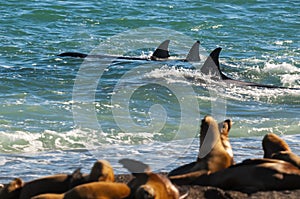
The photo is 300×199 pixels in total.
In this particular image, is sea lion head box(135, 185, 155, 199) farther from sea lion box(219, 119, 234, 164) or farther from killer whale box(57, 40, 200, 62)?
killer whale box(57, 40, 200, 62)

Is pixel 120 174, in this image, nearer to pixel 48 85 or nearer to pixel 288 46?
pixel 48 85

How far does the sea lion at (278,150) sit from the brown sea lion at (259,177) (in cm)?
27

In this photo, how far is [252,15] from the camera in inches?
956

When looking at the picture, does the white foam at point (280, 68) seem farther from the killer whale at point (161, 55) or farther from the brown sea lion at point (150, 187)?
the brown sea lion at point (150, 187)

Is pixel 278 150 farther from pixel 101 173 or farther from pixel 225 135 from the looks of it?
pixel 101 173

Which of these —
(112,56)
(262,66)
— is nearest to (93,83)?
(112,56)

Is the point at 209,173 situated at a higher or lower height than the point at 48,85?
higher

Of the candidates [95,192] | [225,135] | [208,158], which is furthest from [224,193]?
[95,192]

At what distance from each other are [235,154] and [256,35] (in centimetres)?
1213

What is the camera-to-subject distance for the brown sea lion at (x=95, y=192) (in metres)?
6.08

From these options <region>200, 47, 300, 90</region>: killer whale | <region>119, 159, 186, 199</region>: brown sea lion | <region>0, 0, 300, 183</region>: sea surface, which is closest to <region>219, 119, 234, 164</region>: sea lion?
<region>0, 0, 300, 183</region>: sea surface

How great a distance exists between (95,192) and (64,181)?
55 cm

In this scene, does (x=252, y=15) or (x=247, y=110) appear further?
(x=252, y=15)

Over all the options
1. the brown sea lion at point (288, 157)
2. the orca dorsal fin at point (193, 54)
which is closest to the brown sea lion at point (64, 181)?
the brown sea lion at point (288, 157)
